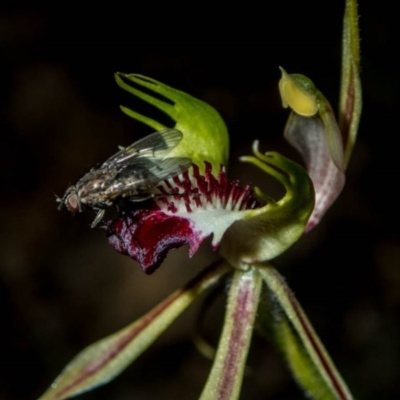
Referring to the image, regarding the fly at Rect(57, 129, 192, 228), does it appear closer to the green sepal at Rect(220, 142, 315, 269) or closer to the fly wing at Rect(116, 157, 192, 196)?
the fly wing at Rect(116, 157, 192, 196)

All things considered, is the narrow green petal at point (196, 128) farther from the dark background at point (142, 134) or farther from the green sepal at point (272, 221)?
the dark background at point (142, 134)

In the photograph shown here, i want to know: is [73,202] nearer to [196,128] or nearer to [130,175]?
[130,175]

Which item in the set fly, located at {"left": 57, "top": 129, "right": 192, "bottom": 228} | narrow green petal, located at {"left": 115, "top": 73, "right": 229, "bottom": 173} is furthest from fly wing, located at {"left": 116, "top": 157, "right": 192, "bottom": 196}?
narrow green petal, located at {"left": 115, "top": 73, "right": 229, "bottom": 173}

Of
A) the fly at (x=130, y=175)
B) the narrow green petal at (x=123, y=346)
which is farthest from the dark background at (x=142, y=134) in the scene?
the fly at (x=130, y=175)

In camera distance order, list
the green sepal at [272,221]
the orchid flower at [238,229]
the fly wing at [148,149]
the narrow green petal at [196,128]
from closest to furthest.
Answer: the green sepal at [272,221] → the orchid flower at [238,229] → the fly wing at [148,149] → the narrow green petal at [196,128]

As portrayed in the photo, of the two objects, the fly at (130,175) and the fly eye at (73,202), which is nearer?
A: the fly at (130,175)

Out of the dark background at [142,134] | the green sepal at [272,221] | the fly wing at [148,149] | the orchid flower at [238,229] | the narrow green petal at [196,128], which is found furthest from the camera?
the dark background at [142,134]

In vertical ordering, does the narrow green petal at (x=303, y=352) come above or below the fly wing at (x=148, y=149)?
below

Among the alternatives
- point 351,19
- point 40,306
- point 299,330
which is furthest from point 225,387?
point 40,306

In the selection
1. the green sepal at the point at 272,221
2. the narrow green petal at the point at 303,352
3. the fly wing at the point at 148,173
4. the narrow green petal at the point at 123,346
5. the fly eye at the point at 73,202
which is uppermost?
the fly eye at the point at 73,202
